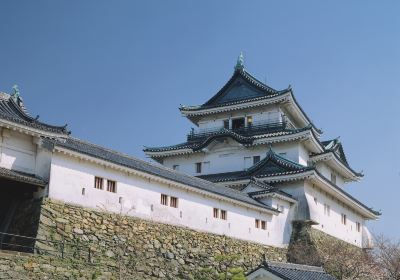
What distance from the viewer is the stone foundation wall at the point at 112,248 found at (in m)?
18.1

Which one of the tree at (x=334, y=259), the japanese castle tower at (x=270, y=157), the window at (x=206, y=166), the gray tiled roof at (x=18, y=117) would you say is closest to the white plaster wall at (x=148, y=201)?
the gray tiled roof at (x=18, y=117)

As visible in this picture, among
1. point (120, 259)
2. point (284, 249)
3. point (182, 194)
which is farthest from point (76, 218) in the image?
point (284, 249)

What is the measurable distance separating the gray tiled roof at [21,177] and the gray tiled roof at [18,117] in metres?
1.75

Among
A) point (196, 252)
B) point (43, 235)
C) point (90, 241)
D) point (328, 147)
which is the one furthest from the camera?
point (328, 147)

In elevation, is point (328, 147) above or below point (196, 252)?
above

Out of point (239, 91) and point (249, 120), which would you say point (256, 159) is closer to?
point (249, 120)

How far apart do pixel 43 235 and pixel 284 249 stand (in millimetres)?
16897

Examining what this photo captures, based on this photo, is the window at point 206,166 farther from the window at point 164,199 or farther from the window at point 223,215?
the window at point 164,199

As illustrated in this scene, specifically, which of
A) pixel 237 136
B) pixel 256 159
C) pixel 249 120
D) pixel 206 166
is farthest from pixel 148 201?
pixel 249 120

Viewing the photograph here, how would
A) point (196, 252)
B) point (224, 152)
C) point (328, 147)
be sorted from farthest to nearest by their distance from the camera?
1. point (328, 147)
2. point (224, 152)
3. point (196, 252)

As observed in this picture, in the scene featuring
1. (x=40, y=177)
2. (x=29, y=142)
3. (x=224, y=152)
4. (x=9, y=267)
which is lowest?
(x=9, y=267)

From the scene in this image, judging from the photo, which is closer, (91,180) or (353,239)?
→ (91,180)

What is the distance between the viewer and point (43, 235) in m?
18.6

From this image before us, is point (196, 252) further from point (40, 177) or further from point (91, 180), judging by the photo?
point (40, 177)
